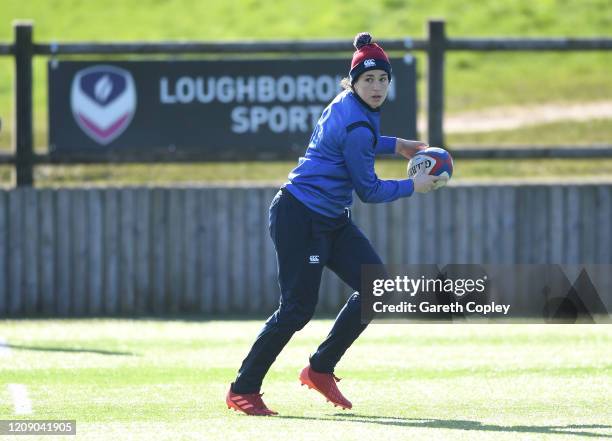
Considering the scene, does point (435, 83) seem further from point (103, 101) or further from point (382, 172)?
point (382, 172)

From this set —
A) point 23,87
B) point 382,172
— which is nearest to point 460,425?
point 23,87

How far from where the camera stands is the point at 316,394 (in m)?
8.26

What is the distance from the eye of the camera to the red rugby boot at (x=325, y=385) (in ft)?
25.1

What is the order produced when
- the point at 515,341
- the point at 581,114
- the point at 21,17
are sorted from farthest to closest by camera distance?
the point at 21,17, the point at 581,114, the point at 515,341

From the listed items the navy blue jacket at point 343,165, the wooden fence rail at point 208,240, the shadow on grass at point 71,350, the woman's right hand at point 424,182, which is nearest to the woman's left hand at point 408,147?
the navy blue jacket at point 343,165

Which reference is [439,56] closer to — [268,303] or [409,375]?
[268,303]

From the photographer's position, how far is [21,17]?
43.6 meters

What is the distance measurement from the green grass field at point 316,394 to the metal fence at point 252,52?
1659 mm

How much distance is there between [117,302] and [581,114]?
1490 centimetres

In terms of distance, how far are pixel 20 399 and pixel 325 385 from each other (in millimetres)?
1749

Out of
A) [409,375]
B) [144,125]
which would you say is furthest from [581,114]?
[409,375]

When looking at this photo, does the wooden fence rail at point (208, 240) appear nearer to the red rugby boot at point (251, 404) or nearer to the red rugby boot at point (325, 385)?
the red rugby boot at point (325, 385)

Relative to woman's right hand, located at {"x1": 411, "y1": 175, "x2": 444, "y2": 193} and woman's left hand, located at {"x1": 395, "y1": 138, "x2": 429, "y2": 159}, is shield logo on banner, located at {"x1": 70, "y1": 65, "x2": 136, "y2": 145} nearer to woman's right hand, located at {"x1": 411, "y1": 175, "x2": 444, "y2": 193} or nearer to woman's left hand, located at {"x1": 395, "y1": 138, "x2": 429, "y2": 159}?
woman's left hand, located at {"x1": 395, "y1": 138, "x2": 429, "y2": 159}

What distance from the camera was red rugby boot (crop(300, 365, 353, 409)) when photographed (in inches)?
302
